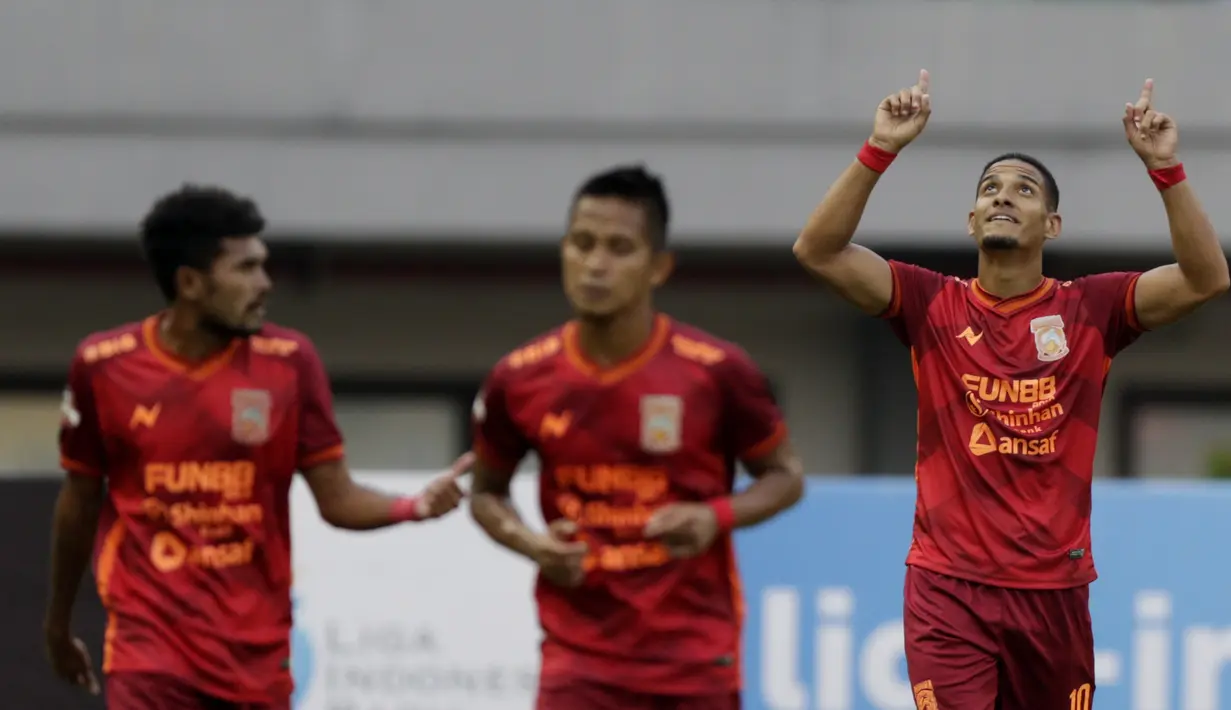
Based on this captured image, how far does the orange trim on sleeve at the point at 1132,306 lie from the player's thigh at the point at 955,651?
913mm

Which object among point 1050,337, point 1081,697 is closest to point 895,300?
point 1050,337

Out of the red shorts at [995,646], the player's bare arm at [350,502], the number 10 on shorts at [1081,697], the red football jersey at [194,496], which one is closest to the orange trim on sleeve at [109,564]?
the red football jersey at [194,496]

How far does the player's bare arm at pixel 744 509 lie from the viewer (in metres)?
4.88

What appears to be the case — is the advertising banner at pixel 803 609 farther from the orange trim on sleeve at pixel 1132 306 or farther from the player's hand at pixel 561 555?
the player's hand at pixel 561 555

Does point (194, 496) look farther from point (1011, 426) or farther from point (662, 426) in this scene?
point (1011, 426)

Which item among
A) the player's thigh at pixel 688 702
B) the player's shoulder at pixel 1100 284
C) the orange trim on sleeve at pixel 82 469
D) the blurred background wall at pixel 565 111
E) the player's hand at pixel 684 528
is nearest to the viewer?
the player's hand at pixel 684 528

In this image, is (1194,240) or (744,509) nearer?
(744,509)

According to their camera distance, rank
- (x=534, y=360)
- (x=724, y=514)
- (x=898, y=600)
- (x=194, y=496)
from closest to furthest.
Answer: (x=724, y=514), (x=534, y=360), (x=194, y=496), (x=898, y=600)

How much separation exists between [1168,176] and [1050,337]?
0.57 m

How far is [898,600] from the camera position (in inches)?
324

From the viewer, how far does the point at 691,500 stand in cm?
516

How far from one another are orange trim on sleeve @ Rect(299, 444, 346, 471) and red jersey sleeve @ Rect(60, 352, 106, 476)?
610 millimetres

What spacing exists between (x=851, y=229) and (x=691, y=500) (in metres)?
0.95

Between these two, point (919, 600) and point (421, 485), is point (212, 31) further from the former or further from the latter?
point (919, 600)
